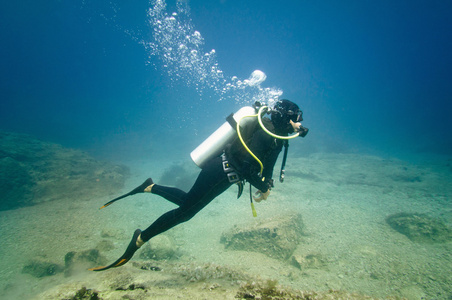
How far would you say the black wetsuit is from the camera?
2.69 m

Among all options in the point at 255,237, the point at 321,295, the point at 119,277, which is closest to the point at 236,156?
the point at 321,295

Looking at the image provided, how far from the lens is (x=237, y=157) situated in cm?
287

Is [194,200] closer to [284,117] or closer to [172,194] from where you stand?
[172,194]

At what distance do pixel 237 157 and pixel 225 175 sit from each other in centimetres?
37

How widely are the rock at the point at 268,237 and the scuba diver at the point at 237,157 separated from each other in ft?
10.2

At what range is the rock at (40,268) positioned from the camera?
4.58 meters

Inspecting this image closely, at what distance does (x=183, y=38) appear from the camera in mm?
27891

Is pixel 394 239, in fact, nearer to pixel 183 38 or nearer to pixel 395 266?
pixel 395 266

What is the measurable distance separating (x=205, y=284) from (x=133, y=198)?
32.7 ft

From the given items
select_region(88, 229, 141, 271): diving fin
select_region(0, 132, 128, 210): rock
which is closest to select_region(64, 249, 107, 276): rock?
select_region(88, 229, 141, 271): diving fin

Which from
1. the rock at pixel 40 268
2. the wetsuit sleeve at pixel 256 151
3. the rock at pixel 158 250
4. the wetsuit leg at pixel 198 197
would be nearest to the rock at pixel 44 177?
the rock at pixel 40 268

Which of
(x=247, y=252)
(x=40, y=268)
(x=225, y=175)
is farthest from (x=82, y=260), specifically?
(x=225, y=175)

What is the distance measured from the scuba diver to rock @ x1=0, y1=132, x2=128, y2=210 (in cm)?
1038

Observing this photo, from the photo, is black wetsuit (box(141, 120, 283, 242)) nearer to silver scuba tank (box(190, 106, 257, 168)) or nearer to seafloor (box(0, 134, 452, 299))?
silver scuba tank (box(190, 106, 257, 168))
